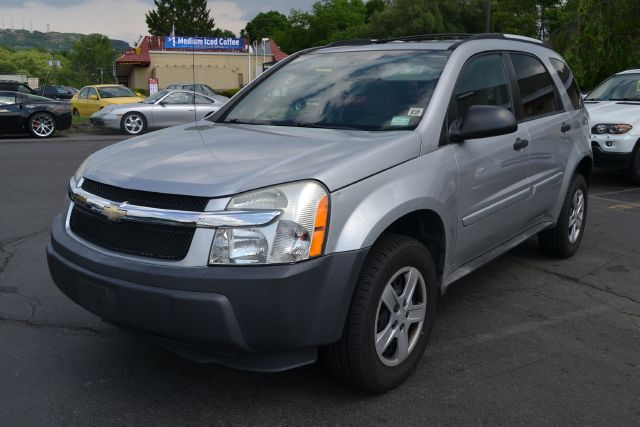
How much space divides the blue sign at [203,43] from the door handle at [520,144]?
5068 cm

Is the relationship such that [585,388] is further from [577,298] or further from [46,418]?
[46,418]

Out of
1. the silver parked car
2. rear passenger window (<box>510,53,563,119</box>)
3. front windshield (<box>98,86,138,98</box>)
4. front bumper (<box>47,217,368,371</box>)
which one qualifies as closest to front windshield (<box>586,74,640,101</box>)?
rear passenger window (<box>510,53,563,119</box>)

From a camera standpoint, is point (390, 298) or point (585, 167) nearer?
point (390, 298)

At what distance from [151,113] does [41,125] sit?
3.05m

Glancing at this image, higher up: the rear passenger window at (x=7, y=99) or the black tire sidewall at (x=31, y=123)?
the rear passenger window at (x=7, y=99)

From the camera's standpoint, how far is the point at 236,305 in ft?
8.71

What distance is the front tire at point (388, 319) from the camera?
2.95 metres

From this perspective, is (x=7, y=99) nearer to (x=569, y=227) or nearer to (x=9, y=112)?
(x=9, y=112)

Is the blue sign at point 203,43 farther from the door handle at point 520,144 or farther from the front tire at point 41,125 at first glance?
the door handle at point 520,144

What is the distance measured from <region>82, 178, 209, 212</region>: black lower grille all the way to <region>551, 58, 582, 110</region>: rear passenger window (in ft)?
12.1

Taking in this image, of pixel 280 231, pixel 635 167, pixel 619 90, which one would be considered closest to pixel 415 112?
A: pixel 280 231

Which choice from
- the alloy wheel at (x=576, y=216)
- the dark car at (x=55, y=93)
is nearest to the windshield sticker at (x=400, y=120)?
the alloy wheel at (x=576, y=216)

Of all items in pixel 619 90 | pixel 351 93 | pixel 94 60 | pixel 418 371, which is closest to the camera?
pixel 418 371

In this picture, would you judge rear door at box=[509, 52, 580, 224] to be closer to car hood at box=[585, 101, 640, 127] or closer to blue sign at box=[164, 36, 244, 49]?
car hood at box=[585, 101, 640, 127]
